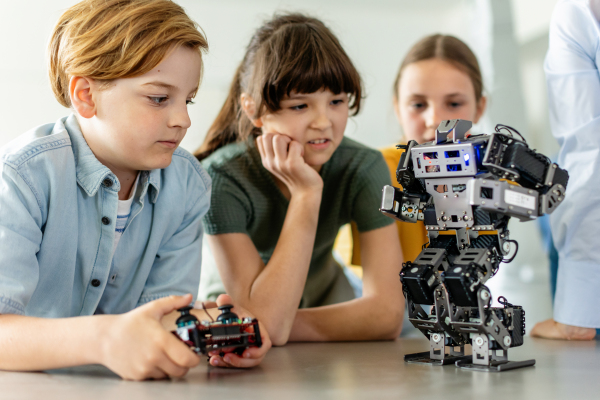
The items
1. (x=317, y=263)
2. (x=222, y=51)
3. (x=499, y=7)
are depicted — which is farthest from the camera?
(x=499, y=7)

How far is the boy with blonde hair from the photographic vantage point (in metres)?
0.98

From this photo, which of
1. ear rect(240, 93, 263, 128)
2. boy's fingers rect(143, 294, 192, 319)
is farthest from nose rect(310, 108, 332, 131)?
boy's fingers rect(143, 294, 192, 319)

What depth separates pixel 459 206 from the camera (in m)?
0.98

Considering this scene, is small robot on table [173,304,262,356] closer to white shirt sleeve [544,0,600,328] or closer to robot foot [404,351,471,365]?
robot foot [404,351,471,365]

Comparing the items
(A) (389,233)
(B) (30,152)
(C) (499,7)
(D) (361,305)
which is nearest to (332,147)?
(A) (389,233)

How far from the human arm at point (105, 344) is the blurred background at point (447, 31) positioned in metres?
1.74

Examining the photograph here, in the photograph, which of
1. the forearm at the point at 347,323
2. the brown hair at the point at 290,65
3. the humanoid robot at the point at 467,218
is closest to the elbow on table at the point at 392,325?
the forearm at the point at 347,323

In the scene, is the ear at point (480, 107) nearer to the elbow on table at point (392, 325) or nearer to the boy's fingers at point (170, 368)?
the elbow on table at point (392, 325)

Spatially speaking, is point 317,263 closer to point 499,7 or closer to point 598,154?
point 598,154

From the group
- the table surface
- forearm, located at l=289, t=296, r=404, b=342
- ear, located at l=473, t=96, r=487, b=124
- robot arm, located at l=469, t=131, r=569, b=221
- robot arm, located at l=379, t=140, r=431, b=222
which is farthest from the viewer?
ear, located at l=473, t=96, r=487, b=124

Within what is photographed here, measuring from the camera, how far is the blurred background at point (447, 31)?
2.66 m

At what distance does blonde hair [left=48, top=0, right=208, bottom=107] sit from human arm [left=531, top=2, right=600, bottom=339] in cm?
88

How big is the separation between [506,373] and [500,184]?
30 cm

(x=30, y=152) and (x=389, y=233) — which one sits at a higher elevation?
(x=30, y=152)
